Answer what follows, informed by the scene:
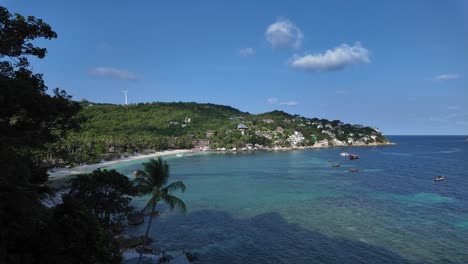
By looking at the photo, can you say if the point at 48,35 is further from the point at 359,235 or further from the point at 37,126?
the point at 359,235

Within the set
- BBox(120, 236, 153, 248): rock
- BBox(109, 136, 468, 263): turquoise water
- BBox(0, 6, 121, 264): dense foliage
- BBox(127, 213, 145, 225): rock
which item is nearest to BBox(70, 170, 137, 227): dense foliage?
BBox(120, 236, 153, 248): rock

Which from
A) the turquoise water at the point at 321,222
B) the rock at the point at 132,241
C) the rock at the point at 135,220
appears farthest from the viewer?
the rock at the point at 135,220

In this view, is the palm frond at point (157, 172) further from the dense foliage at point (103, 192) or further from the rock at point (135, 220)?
the rock at point (135, 220)

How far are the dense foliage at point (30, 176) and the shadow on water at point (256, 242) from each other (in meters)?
15.9

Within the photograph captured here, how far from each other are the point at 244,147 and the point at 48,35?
17252 cm

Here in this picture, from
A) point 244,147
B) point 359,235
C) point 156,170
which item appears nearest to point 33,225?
point 156,170

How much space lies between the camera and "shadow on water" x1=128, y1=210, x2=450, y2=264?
29875mm

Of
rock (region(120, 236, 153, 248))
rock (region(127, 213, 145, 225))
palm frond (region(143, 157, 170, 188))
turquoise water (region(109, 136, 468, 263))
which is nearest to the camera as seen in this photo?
palm frond (region(143, 157, 170, 188))

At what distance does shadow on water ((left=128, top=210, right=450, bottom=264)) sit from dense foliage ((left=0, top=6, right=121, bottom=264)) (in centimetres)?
1587

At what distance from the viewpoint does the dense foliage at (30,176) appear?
12023 millimetres

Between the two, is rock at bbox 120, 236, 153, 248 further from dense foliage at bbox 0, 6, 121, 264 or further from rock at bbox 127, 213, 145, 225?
dense foliage at bbox 0, 6, 121, 264

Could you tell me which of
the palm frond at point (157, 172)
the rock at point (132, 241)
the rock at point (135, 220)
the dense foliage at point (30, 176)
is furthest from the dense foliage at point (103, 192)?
the dense foliage at point (30, 176)

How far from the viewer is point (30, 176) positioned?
1304 centimetres

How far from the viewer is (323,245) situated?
33000 millimetres
